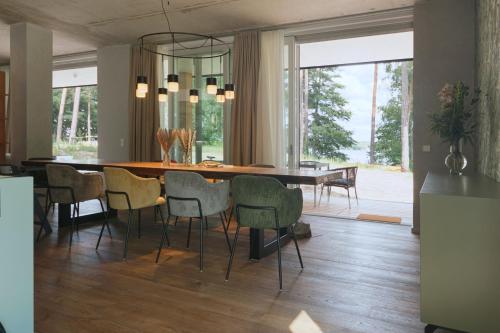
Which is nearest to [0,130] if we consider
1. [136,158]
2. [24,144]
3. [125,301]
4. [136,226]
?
[24,144]

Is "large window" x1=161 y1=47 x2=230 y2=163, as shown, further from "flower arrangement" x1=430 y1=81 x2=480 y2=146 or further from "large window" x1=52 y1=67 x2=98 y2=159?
"large window" x1=52 y1=67 x2=98 y2=159

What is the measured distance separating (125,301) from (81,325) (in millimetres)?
368

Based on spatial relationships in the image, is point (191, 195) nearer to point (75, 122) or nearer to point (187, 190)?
point (187, 190)

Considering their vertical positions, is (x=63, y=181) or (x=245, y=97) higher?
(x=245, y=97)

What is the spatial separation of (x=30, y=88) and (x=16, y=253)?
196 inches

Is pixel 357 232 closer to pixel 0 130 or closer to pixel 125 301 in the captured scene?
pixel 125 301

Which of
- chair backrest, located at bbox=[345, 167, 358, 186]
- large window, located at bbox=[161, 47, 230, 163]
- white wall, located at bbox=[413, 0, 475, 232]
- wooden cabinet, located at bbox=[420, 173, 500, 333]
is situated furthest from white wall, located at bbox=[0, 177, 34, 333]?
Result: chair backrest, located at bbox=[345, 167, 358, 186]

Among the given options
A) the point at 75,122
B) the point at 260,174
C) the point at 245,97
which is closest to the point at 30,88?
the point at 245,97

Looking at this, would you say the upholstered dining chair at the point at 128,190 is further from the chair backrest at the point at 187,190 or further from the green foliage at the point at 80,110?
the green foliage at the point at 80,110

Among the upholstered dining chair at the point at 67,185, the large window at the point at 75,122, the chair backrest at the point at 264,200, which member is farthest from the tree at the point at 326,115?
the chair backrest at the point at 264,200

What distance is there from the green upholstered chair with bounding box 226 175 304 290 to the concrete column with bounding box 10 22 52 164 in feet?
14.1

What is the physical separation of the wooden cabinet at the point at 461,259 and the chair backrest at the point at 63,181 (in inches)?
128

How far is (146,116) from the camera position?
21.8 feet

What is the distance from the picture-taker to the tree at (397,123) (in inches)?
367
